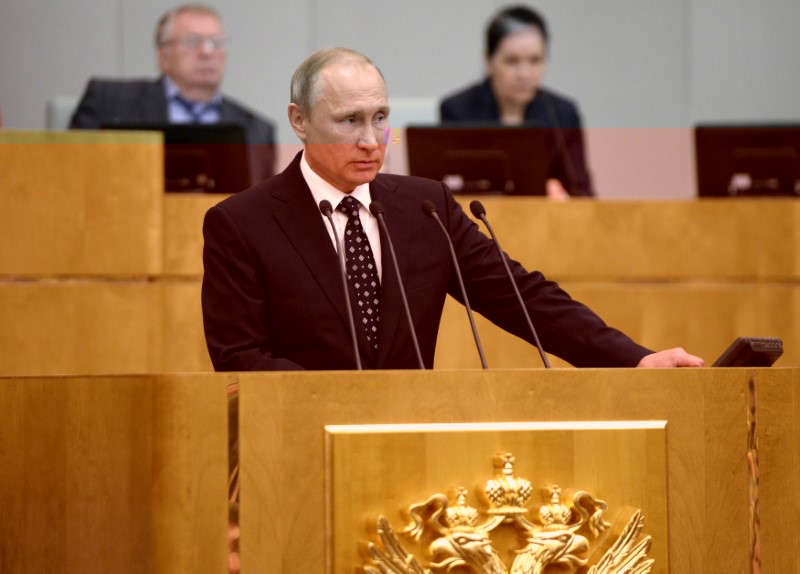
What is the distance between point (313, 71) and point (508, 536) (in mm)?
956

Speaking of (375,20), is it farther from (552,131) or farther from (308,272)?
(308,272)

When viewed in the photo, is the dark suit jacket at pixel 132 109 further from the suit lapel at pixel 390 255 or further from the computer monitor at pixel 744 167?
the suit lapel at pixel 390 255

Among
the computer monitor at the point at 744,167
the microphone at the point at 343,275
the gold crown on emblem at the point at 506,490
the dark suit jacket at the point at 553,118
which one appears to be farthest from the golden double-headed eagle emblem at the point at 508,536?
the dark suit jacket at the point at 553,118

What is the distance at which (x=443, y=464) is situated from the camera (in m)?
1.89

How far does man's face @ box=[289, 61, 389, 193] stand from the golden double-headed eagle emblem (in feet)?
2.36

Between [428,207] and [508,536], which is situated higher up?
[428,207]

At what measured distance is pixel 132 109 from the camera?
470cm

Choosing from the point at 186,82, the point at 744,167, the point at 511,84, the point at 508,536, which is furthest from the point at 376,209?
the point at 511,84

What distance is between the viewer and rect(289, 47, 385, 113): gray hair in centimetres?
238

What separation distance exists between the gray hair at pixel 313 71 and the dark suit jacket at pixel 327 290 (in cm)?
14

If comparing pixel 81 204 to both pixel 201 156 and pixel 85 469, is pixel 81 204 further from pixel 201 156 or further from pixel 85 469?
pixel 85 469

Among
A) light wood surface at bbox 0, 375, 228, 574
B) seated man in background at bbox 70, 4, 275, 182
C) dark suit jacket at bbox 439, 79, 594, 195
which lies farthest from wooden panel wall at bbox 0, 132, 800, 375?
light wood surface at bbox 0, 375, 228, 574

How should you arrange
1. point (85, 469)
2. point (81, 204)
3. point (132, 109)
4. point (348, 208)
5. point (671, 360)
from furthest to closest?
point (132, 109) → point (81, 204) → point (348, 208) → point (671, 360) → point (85, 469)

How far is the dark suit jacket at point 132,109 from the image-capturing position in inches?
177
